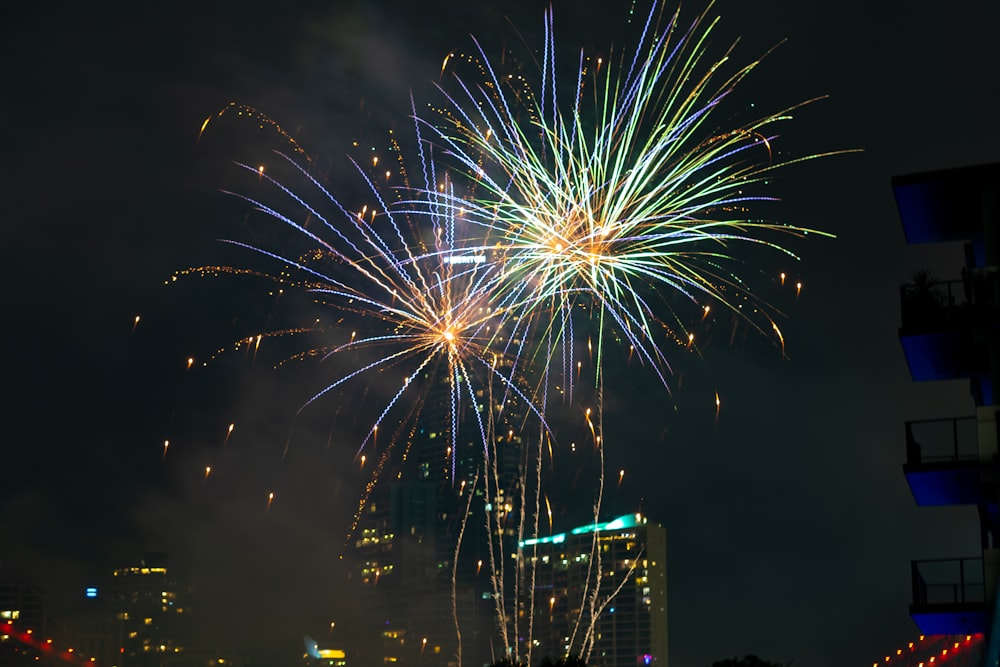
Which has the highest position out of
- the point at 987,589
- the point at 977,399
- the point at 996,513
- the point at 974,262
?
the point at 974,262

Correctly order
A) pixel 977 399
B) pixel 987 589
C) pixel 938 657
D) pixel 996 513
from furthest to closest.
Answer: pixel 938 657, pixel 977 399, pixel 996 513, pixel 987 589

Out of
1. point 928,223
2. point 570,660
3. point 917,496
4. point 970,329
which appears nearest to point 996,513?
point 917,496

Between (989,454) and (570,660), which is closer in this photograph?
(989,454)

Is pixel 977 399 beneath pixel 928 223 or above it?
beneath

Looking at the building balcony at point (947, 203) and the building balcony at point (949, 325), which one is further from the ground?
the building balcony at point (947, 203)

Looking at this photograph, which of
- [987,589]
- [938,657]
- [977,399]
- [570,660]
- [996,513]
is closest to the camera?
[987,589]

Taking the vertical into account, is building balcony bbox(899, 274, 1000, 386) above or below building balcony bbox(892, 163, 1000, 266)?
below

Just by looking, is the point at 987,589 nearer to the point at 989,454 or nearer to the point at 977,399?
the point at 989,454
